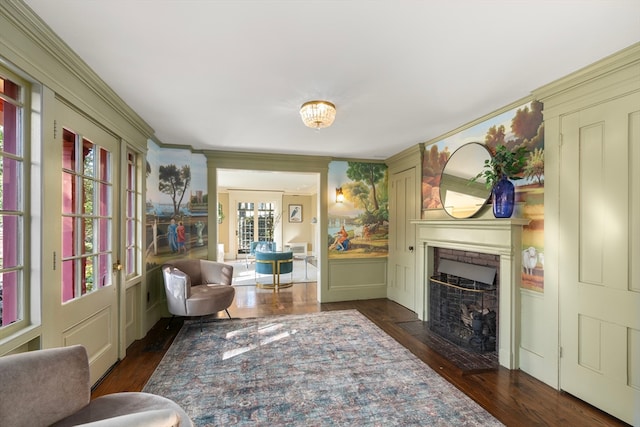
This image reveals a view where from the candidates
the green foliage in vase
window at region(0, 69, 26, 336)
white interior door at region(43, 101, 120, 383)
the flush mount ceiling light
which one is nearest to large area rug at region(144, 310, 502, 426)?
white interior door at region(43, 101, 120, 383)

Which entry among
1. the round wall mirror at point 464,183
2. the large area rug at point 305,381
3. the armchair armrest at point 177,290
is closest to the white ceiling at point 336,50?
the round wall mirror at point 464,183

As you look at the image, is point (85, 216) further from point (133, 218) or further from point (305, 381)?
point (305, 381)

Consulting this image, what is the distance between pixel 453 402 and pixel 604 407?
104cm

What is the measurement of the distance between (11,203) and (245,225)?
9.01 metres

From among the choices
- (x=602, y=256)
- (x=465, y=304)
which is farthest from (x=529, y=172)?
(x=465, y=304)

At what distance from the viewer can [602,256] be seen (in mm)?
2146

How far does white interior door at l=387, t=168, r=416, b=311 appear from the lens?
15.0ft

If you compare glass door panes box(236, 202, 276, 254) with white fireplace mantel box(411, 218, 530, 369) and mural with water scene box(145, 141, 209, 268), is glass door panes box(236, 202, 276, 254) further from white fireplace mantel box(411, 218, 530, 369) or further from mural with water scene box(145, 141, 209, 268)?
white fireplace mantel box(411, 218, 530, 369)

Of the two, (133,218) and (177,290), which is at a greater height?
(133,218)

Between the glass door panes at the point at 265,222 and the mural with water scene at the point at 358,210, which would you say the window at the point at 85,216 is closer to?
the mural with water scene at the point at 358,210

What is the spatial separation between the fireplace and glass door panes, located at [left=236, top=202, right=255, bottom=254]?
309 inches

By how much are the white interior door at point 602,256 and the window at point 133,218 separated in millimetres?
4237

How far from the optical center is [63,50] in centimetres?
191

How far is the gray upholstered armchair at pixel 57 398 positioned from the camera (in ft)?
3.94
